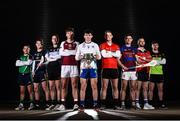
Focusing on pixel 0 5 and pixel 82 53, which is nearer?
pixel 82 53

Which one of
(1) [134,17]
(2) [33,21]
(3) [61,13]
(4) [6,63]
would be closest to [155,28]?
(1) [134,17]

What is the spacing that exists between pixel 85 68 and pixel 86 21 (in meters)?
1.98

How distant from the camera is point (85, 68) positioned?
5.98 meters

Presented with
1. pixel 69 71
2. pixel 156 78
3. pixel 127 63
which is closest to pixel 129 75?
pixel 127 63

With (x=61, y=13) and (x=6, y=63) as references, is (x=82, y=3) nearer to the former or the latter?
(x=61, y=13)

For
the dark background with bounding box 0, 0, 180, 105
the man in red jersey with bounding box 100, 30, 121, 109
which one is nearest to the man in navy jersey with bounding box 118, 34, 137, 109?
the man in red jersey with bounding box 100, 30, 121, 109

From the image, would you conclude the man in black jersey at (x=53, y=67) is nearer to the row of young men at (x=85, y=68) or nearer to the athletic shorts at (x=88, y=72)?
the row of young men at (x=85, y=68)

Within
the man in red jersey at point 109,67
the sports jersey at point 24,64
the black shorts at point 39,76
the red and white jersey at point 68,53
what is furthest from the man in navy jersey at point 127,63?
the sports jersey at point 24,64

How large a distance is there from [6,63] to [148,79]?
9.35ft

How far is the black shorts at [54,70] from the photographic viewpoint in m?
6.39

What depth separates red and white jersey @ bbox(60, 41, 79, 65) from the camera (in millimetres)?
6133

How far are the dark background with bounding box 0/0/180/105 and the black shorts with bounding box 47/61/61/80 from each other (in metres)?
1.25

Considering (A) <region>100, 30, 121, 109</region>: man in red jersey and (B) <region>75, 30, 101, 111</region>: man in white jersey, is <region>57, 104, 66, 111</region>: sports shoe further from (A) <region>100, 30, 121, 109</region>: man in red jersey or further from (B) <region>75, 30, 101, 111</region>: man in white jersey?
(A) <region>100, 30, 121, 109</region>: man in red jersey

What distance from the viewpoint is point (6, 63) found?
310 inches
